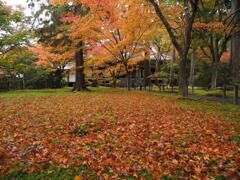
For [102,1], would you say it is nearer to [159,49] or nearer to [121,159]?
[121,159]

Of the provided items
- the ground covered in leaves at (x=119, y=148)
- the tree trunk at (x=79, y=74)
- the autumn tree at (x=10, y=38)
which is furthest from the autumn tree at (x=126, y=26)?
the ground covered in leaves at (x=119, y=148)

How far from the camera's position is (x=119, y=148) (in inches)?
122

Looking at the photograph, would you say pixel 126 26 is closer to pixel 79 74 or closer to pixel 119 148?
pixel 79 74

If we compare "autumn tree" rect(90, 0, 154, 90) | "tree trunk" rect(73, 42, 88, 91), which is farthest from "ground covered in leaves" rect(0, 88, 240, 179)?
"tree trunk" rect(73, 42, 88, 91)

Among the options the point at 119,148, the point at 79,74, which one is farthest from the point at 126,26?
the point at 119,148

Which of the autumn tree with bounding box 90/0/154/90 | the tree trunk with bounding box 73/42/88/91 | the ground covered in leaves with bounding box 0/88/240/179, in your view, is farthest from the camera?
the tree trunk with bounding box 73/42/88/91

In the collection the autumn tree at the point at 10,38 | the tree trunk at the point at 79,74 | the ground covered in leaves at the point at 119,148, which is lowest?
the ground covered in leaves at the point at 119,148

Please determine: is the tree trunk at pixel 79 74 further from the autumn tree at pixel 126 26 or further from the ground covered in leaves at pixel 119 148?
the ground covered in leaves at pixel 119 148

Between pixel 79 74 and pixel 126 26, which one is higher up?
pixel 126 26

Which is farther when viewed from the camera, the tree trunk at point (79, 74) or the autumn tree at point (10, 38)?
the tree trunk at point (79, 74)

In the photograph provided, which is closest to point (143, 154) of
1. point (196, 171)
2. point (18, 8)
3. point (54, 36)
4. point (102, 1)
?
point (196, 171)

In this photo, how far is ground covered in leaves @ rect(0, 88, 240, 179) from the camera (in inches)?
92.9

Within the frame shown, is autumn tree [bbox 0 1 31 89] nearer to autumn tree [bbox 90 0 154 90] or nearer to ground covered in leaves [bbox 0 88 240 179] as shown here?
autumn tree [bbox 90 0 154 90]

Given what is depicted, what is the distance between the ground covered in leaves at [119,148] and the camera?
236cm
